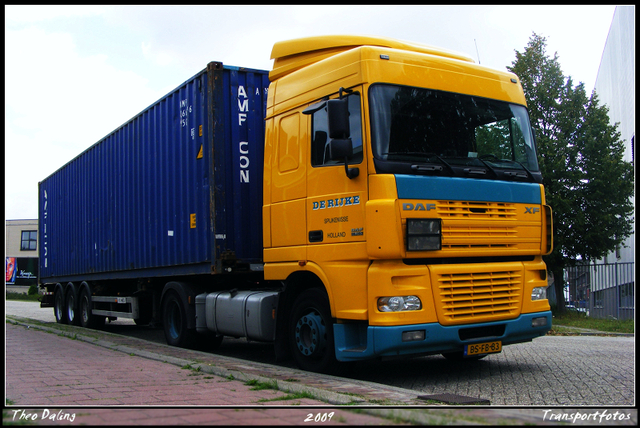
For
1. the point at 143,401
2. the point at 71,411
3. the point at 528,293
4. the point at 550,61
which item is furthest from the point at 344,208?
the point at 550,61

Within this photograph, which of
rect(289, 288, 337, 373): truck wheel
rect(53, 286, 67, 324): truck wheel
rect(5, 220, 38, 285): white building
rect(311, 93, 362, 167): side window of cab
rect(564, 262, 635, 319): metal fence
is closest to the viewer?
rect(311, 93, 362, 167): side window of cab

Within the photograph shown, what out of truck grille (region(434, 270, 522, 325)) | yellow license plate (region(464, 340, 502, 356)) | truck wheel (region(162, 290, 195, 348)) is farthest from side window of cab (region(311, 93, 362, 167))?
truck wheel (region(162, 290, 195, 348))

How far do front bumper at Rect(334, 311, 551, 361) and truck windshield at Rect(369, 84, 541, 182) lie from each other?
1512mm

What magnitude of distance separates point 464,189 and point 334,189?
1.33 metres

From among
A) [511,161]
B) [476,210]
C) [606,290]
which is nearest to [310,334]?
[476,210]

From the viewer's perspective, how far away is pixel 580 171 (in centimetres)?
2025

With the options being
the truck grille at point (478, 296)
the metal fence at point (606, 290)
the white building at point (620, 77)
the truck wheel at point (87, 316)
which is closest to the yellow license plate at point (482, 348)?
the truck grille at point (478, 296)

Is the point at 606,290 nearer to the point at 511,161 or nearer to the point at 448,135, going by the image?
the point at 511,161

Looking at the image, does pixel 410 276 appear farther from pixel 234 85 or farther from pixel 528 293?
pixel 234 85

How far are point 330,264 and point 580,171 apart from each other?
52.3 feet

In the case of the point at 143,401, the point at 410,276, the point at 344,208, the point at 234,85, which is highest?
the point at 234,85

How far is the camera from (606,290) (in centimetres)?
1722

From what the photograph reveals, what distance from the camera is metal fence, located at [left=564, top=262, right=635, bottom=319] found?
1667cm

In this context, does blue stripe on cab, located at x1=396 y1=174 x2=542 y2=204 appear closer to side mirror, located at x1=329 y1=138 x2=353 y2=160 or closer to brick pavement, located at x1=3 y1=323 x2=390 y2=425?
side mirror, located at x1=329 y1=138 x2=353 y2=160
